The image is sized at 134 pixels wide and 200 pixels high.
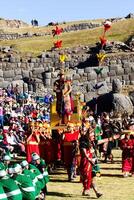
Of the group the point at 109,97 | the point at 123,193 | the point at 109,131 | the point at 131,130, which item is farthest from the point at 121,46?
the point at 123,193

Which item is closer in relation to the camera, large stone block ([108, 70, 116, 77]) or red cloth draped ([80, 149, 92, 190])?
red cloth draped ([80, 149, 92, 190])

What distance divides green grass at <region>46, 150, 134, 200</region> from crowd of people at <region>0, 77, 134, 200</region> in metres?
0.29

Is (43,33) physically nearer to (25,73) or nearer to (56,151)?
(25,73)

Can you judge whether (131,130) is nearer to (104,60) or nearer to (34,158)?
(34,158)

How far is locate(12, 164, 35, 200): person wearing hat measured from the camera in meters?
12.0

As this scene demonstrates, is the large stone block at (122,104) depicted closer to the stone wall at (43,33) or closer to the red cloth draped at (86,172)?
the red cloth draped at (86,172)

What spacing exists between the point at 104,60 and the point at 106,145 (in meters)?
25.7

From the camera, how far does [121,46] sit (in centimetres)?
5269

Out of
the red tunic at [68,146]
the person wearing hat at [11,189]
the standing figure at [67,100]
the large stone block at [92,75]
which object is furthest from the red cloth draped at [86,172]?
the large stone block at [92,75]

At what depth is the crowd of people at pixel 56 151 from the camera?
12203mm

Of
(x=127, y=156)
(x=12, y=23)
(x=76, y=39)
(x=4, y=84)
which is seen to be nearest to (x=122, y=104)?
(x=4, y=84)

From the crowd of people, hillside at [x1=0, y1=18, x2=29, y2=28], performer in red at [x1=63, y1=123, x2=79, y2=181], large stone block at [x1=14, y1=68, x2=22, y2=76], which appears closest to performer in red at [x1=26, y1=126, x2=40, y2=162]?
the crowd of people

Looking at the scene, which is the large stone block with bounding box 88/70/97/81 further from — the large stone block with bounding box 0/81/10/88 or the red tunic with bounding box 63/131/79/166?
the red tunic with bounding box 63/131/79/166

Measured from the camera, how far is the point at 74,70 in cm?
4716
